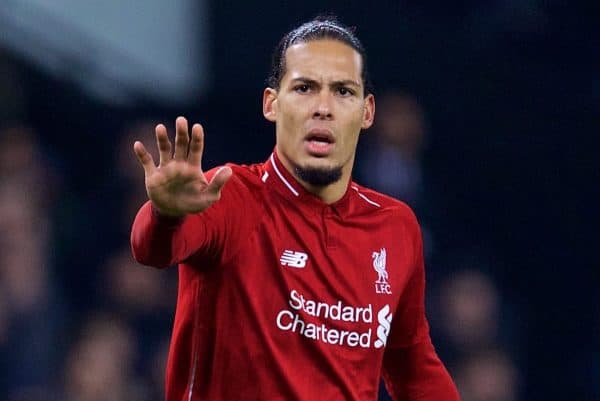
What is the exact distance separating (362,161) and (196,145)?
170 inches

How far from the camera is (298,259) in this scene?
12.7 ft

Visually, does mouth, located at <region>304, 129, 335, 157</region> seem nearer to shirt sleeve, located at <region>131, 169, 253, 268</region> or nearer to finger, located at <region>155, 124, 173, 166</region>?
shirt sleeve, located at <region>131, 169, 253, 268</region>

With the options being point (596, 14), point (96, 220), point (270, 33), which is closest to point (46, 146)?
point (96, 220)

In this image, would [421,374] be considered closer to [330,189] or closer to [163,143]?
[330,189]

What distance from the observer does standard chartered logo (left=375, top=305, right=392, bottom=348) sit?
4.00 m

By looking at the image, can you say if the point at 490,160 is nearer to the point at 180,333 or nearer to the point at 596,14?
the point at 596,14

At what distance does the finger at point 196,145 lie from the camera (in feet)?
10.5

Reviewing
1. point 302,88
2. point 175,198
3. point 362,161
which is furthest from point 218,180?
point 362,161

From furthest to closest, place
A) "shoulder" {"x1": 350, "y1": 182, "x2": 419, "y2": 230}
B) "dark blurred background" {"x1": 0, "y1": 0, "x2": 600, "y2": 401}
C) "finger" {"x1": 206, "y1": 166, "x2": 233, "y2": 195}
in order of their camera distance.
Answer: "dark blurred background" {"x1": 0, "y1": 0, "x2": 600, "y2": 401}
"shoulder" {"x1": 350, "y1": 182, "x2": 419, "y2": 230}
"finger" {"x1": 206, "y1": 166, "x2": 233, "y2": 195}

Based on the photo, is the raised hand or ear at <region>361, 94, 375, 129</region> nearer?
the raised hand

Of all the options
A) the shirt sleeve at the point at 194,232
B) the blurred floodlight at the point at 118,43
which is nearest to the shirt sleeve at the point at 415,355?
the shirt sleeve at the point at 194,232

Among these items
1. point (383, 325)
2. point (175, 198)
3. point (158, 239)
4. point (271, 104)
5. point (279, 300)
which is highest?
point (271, 104)

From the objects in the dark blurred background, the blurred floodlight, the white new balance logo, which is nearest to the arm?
the white new balance logo

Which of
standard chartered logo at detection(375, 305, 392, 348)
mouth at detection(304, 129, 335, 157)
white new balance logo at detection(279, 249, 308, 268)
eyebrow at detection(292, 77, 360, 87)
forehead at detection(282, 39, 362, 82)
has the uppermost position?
forehead at detection(282, 39, 362, 82)
